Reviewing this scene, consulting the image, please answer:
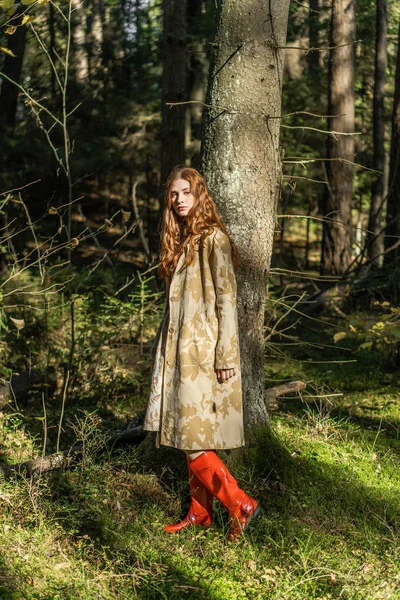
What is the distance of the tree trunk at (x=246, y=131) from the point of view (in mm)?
4582

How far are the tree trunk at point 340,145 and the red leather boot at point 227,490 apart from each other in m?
8.28

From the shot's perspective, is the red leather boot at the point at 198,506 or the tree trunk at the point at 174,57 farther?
the tree trunk at the point at 174,57

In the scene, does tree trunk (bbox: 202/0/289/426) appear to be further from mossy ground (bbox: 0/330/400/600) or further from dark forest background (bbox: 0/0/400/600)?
mossy ground (bbox: 0/330/400/600)

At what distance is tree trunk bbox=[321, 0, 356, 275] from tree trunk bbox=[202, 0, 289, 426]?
7562 mm

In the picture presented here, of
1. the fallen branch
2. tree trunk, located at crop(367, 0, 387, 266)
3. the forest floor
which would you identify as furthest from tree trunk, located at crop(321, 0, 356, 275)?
the forest floor

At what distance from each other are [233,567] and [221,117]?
2.87 m

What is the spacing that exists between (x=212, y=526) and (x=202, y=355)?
1.12m

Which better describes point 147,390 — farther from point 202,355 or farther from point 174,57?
point 174,57

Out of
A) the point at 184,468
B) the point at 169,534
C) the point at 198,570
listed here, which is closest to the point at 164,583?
the point at 198,570

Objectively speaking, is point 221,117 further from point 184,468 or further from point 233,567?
point 233,567

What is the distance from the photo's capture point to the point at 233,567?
12.7ft

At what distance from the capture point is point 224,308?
4.06 m

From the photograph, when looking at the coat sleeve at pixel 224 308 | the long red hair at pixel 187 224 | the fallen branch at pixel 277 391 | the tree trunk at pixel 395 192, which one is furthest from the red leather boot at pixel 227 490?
the tree trunk at pixel 395 192

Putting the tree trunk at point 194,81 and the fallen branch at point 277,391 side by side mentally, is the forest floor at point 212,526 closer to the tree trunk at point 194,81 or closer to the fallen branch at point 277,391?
the fallen branch at point 277,391
